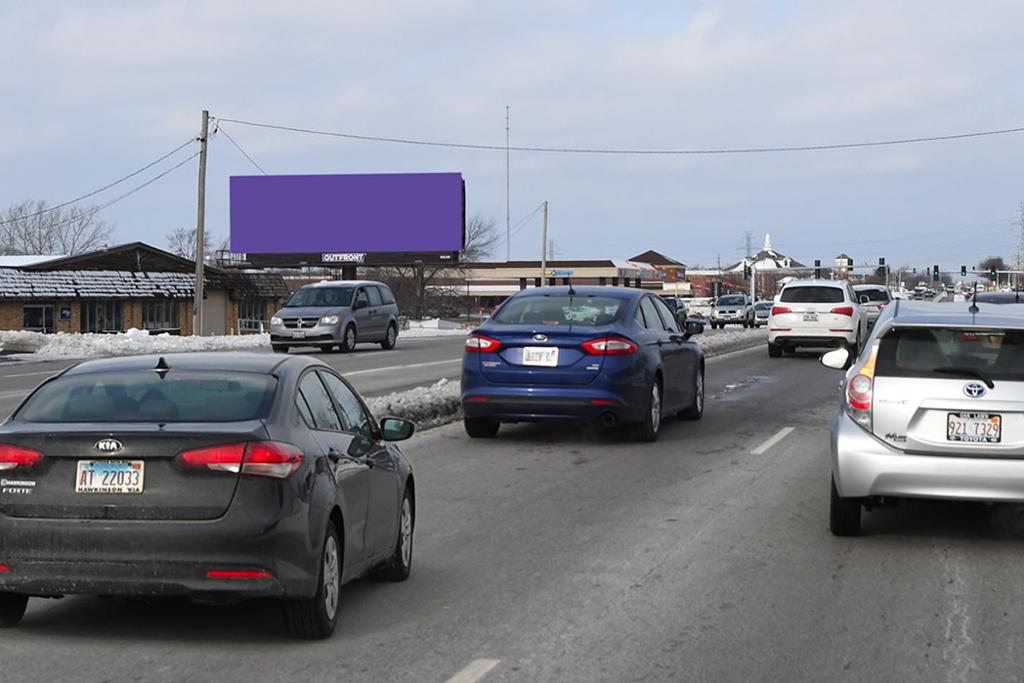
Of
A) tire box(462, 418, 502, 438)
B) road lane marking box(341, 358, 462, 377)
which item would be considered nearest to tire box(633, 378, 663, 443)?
tire box(462, 418, 502, 438)

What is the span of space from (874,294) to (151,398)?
39.3m

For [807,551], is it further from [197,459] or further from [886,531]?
[197,459]

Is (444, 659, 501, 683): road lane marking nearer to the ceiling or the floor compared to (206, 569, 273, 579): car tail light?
nearer to the floor

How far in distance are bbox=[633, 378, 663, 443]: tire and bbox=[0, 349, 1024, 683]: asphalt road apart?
2438 mm

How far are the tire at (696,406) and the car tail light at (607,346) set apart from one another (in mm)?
3386

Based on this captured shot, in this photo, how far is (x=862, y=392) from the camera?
8.98 meters

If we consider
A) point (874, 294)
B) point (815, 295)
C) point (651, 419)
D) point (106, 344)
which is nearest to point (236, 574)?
point (651, 419)

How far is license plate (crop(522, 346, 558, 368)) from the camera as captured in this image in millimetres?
14141

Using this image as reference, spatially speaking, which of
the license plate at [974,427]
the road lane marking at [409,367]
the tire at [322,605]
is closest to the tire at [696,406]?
the license plate at [974,427]

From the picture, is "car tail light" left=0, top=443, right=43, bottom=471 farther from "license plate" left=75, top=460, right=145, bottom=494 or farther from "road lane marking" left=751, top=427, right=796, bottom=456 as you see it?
"road lane marking" left=751, top=427, right=796, bottom=456

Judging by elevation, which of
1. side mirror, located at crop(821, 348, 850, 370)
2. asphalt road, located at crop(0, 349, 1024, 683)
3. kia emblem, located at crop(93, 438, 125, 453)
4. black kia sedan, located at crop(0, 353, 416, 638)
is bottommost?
asphalt road, located at crop(0, 349, 1024, 683)

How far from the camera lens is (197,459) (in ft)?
19.9

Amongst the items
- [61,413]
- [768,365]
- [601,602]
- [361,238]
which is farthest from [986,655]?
[361,238]

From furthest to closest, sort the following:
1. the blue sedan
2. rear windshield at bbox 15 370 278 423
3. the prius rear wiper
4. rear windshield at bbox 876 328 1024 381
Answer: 1. the blue sedan
2. rear windshield at bbox 876 328 1024 381
3. the prius rear wiper
4. rear windshield at bbox 15 370 278 423
